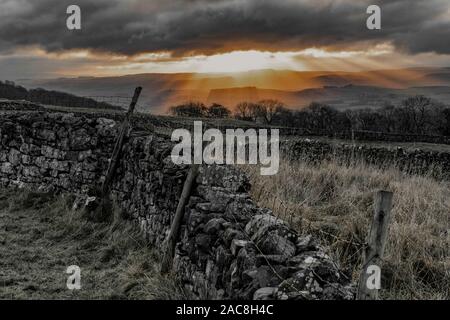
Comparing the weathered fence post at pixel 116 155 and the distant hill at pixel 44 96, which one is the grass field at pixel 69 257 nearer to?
the weathered fence post at pixel 116 155

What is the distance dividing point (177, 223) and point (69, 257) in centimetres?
201

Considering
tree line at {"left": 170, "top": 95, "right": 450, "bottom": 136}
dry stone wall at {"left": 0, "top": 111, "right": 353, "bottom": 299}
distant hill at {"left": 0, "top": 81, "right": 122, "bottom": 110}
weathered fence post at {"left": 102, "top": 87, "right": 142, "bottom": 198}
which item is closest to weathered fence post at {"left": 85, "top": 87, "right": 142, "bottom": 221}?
weathered fence post at {"left": 102, "top": 87, "right": 142, "bottom": 198}

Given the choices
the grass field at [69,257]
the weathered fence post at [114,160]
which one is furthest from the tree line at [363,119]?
the grass field at [69,257]

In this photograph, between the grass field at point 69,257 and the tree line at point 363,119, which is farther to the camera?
the tree line at point 363,119

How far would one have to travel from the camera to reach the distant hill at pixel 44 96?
62.2m

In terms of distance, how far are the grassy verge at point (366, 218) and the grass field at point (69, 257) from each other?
189cm

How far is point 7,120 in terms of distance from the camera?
1170cm

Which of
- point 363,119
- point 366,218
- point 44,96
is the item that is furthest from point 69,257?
point 44,96

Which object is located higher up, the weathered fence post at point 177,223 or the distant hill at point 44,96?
the distant hill at point 44,96

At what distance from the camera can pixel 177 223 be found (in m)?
6.24

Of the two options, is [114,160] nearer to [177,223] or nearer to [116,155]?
[116,155]

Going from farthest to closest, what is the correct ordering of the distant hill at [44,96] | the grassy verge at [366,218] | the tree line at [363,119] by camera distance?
1. the distant hill at [44,96]
2. the tree line at [363,119]
3. the grassy verge at [366,218]
